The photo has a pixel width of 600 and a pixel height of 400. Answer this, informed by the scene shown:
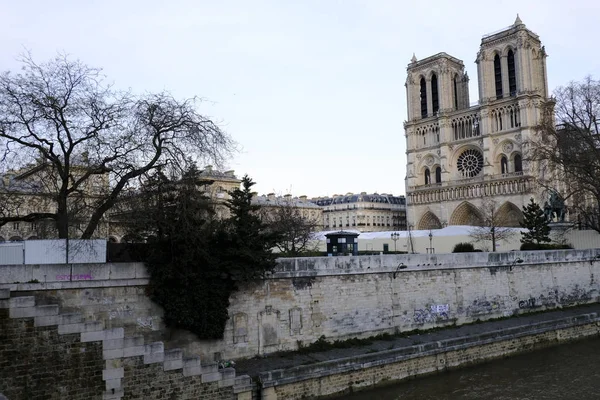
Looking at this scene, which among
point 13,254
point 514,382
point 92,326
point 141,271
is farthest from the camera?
point 514,382

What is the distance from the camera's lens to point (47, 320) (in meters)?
13.1

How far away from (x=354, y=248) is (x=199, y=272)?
59.1 feet

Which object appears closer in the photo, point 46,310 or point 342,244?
point 46,310

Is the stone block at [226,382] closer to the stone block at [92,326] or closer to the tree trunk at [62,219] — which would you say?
the stone block at [92,326]

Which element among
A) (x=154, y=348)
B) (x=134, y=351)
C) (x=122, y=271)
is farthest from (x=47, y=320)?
(x=122, y=271)

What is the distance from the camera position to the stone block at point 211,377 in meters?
15.1

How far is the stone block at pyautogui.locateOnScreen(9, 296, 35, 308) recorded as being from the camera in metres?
12.7

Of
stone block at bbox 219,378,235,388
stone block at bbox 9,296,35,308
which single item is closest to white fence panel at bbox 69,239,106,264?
stone block at bbox 9,296,35,308

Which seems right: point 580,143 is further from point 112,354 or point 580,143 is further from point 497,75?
point 497,75

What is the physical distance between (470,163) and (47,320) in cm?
7210

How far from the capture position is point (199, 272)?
1755 centimetres

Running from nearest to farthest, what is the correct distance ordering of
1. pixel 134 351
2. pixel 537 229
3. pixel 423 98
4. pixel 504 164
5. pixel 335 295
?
pixel 134 351 → pixel 335 295 → pixel 537 229 → pixel 504 164 → pixel 423 98

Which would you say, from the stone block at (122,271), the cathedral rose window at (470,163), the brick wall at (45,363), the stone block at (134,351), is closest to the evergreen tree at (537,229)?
the stone block at (122,271)

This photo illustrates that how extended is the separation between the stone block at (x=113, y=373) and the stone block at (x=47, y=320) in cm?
177
